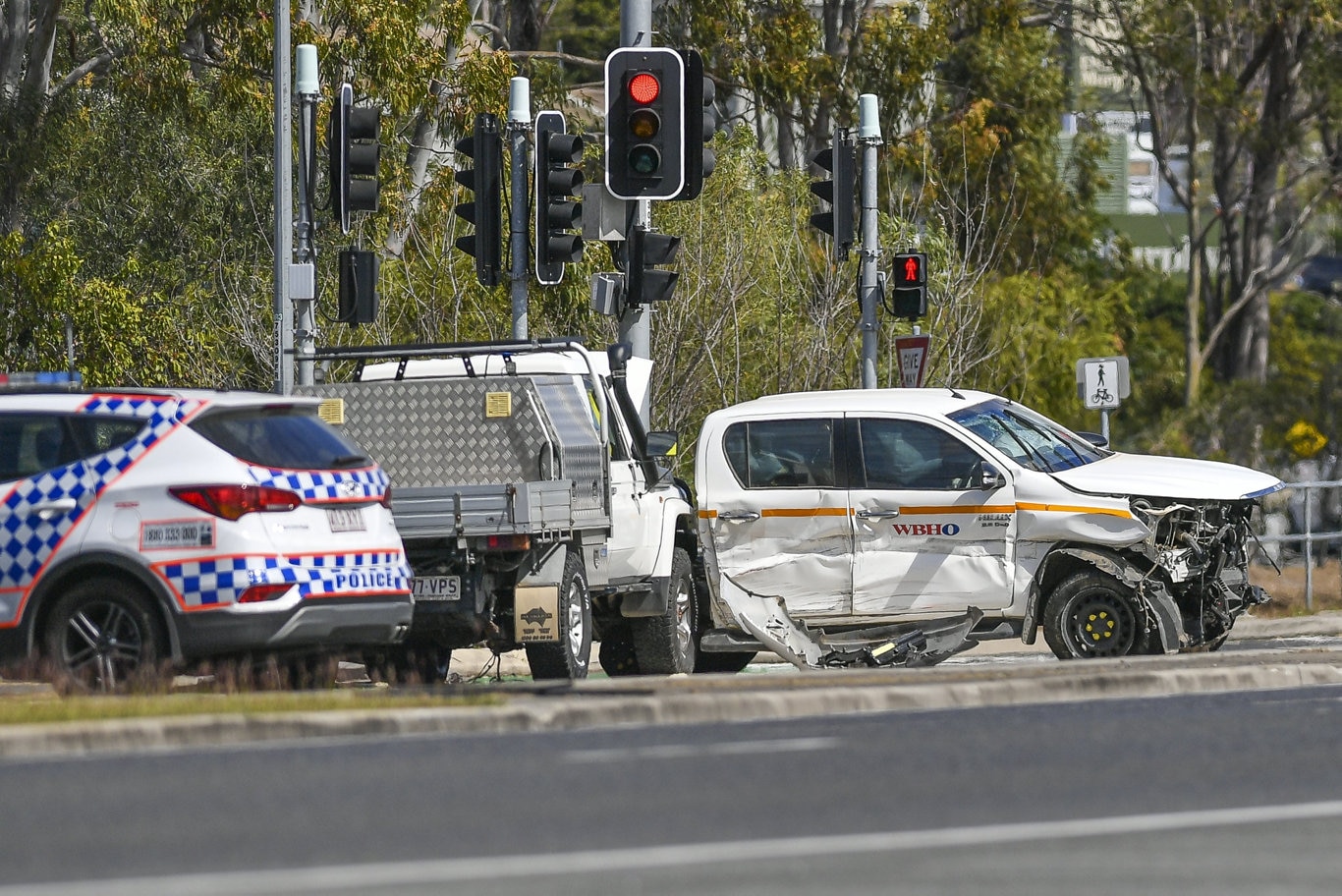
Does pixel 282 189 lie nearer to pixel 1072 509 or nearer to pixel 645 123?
pixel 645 123

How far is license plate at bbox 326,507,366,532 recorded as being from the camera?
11977mm

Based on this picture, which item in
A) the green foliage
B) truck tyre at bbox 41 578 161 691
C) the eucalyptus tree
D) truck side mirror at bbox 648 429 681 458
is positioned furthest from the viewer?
the eucalyptus tree

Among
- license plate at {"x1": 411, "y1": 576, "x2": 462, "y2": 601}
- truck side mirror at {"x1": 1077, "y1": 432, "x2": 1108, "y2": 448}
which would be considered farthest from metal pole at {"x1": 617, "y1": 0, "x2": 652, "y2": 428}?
license plate at {"x1": 411, "y1": 576, "x2": 462, "y2": 601}

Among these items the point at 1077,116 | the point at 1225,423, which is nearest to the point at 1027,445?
the point at 1225,423

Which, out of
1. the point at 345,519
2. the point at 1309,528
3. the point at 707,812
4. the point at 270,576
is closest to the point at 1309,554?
the point at 1309,528

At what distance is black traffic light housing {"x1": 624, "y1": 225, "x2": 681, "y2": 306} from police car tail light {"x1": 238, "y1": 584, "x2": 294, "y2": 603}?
596 cm

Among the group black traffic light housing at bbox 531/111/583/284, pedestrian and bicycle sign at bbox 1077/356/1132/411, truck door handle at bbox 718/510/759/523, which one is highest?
black traffic light housing at bbox 531/111/583/284

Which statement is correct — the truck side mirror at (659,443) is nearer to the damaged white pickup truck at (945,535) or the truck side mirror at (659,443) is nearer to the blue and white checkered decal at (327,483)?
the damaged white pickup truck at (945,535)

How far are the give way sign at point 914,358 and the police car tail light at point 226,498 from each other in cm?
1061

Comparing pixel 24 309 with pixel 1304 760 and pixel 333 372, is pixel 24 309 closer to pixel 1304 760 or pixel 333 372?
pixel 333 372

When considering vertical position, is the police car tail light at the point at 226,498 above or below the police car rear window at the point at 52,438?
below

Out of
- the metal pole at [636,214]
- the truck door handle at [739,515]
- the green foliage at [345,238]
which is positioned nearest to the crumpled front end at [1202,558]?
the truck door handle at [739,515]

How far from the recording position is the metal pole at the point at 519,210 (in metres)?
17.9

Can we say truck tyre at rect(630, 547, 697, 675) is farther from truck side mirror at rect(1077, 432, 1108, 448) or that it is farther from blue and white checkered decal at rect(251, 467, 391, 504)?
blue and white checkered decal at rect(251, 467, 391, 504)
